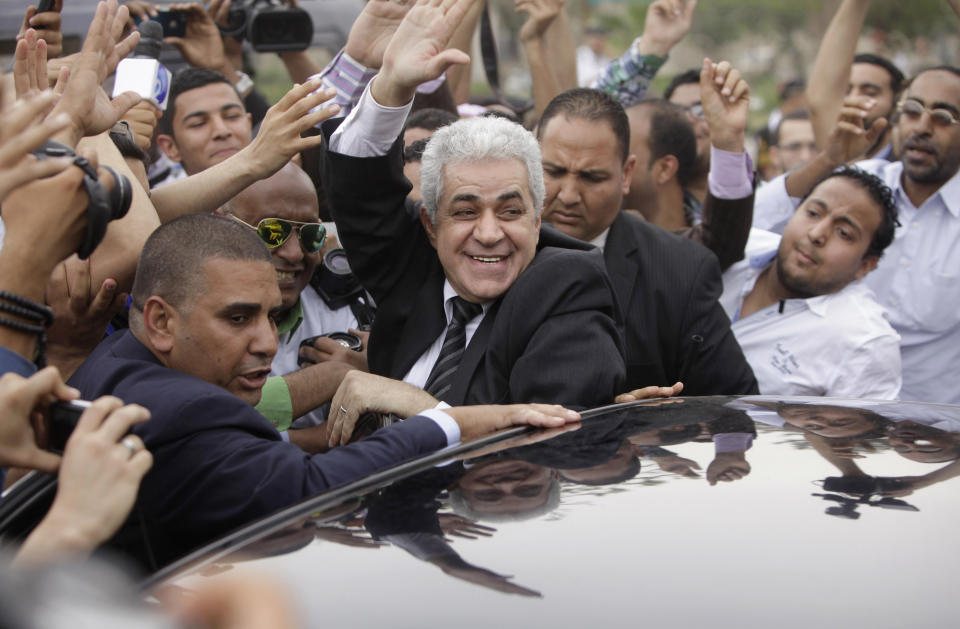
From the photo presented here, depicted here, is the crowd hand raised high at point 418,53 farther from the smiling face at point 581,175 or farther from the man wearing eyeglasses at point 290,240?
the smiling face at point 581,175

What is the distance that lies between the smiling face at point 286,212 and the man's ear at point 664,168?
6.90 feet

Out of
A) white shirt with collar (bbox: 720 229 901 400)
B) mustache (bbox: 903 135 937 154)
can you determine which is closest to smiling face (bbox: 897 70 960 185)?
mustache (bbox: 903 135 937 154)

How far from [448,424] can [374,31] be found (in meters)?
1.95

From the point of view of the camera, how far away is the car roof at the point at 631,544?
4.91 ft

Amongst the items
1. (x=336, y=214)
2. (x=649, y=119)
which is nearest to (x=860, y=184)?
(x=649, y=119)

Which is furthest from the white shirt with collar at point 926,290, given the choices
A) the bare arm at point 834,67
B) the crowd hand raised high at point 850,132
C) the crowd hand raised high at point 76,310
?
the crowd hand raised high at point 76,310

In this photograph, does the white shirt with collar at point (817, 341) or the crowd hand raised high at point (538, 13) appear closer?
the white shirt with collar at point (817, 341)

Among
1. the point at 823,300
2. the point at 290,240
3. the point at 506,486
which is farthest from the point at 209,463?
the point at 823,300

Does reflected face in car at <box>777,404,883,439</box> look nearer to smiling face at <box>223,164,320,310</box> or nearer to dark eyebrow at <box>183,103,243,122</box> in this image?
smiling face at <box>223,164,320,310</box>

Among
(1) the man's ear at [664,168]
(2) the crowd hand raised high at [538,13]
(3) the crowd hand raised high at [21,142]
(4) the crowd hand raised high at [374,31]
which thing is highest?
(2) the crowd hand raised high at [538,13]

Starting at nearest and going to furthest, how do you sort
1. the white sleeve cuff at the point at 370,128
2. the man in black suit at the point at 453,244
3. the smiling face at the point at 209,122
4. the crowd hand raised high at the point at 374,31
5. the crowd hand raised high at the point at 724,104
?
the man in black suit at the point at 453,244 < the white sleeve cuff at the point at 370,128 < the crowd hand raised high at the point at 374,31 < the crowd hand raised high at the point at 724,104 < the smiling face at the point at 209,122

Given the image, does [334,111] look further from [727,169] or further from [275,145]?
[727,169]

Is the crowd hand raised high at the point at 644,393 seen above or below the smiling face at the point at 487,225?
below

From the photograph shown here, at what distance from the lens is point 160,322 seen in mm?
2404
